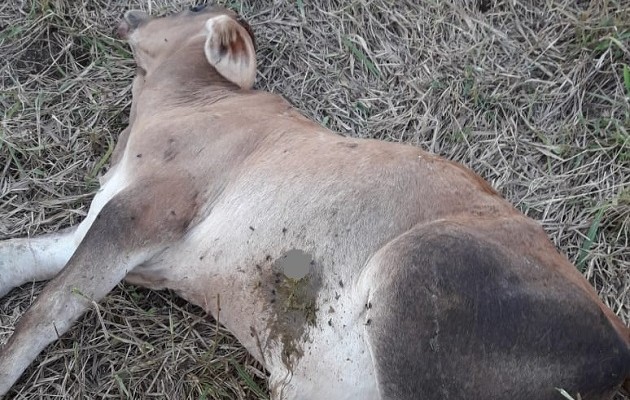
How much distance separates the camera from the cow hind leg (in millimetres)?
2717

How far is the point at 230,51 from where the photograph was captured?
4.34 m

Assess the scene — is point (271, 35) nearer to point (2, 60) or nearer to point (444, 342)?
point (2, 60)

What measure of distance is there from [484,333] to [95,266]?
5.32ft

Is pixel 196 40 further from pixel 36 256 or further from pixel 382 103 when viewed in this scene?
pixel 36 256

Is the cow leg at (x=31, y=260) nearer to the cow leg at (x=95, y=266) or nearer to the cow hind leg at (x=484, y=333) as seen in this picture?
the cow leg at (x=95, y=266)

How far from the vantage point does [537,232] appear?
317 cm

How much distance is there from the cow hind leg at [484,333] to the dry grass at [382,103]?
1.07 m

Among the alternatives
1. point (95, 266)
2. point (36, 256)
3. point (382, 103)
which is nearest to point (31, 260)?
point (36, 256)

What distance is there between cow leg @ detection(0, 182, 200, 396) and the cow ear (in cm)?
109

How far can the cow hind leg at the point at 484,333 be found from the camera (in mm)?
2717

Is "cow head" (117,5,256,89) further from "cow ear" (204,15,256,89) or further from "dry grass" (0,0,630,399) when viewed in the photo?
"dry grass" (0,0,630,399)

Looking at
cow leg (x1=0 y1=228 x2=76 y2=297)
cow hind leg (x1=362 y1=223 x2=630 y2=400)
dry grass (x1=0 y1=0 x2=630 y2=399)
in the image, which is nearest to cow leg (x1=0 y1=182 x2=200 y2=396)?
dry grass (x1=0 y1=0 x2=630 y2=399)

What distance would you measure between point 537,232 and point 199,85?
1963 mm

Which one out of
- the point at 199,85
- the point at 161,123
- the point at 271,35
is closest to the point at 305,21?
the point at 271,35
